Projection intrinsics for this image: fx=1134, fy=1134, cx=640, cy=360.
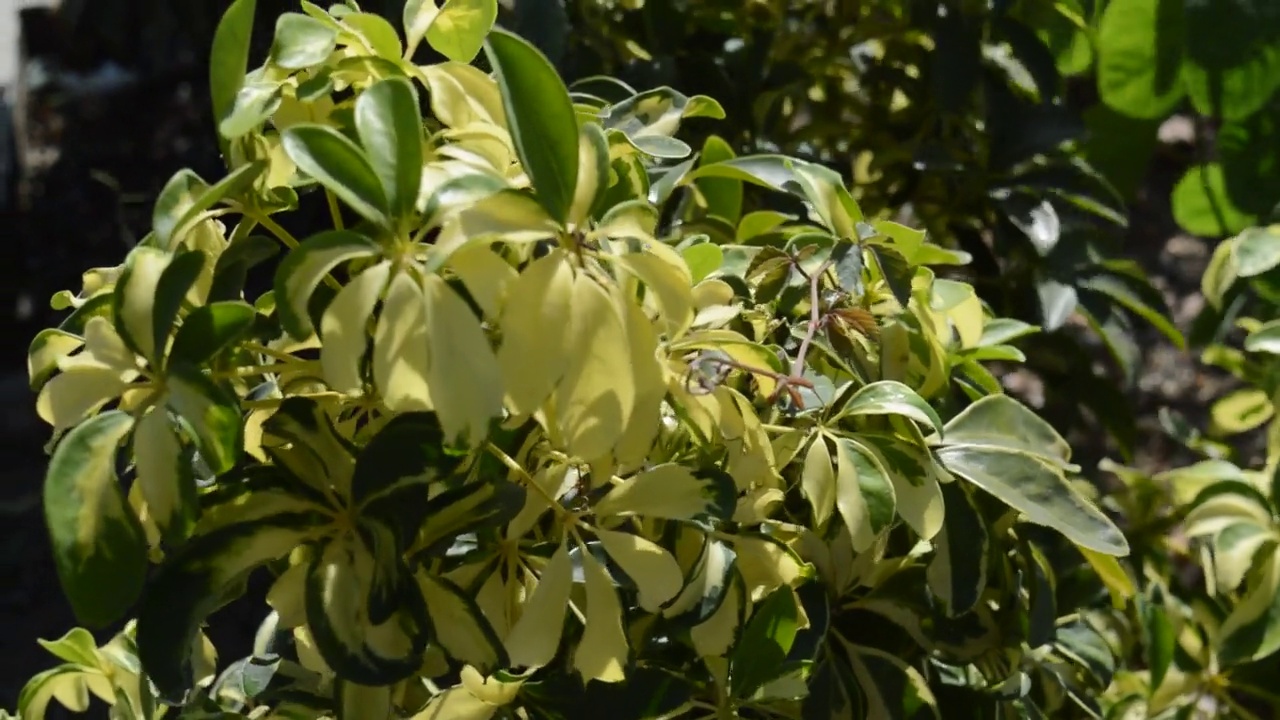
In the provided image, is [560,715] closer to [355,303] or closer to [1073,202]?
[355,303]

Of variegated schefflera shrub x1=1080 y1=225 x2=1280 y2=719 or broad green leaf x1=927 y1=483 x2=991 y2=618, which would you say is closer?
broad green leaf x1=927 y1=483 x2=991 y2=618

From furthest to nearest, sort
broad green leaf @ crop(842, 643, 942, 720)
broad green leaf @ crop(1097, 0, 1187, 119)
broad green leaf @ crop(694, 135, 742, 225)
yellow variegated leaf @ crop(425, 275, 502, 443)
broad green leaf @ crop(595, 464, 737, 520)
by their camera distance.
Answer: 1. broad green leaf @ crop(1097, 0, 1187, 119)
2. broad green leaf @ crop(694, 135, 742, 225)
3. broad green leaf @ crop(842, 643, 942, 720)
4. broad green leaf @ crop(595, 464, 737, 520)
5. yellow variegated leaf @ crop(425, 275, 502, 443)

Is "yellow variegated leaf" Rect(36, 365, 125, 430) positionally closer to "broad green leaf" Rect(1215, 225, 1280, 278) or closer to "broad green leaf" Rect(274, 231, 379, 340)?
"broad green leaf" Rect(274, 231, 379, 340)

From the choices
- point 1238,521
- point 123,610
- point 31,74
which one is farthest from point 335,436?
point 31,74

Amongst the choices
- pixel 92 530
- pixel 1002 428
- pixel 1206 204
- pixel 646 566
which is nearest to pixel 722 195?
pixel 1002 428

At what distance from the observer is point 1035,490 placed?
1.96 ft

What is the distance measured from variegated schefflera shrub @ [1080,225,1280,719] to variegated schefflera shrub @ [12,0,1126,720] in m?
0.28

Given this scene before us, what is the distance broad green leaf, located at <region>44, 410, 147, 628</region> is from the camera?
17.4 inches

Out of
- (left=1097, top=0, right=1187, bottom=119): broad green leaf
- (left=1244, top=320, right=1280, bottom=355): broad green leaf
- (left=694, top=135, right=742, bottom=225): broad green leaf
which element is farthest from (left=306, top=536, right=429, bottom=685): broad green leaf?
(left=1097, top=0, right=1187, bottom=119): broad green leaf

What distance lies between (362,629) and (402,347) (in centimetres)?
14

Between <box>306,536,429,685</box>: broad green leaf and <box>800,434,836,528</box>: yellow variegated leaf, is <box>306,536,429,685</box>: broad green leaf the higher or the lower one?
the lower one

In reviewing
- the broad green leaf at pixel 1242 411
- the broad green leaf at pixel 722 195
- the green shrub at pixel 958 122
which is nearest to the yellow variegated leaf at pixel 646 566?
the broad green leaf at pixel 722 195

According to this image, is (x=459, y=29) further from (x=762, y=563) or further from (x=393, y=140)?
(x=762, y=563)

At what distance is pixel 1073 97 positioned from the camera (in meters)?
2.03
